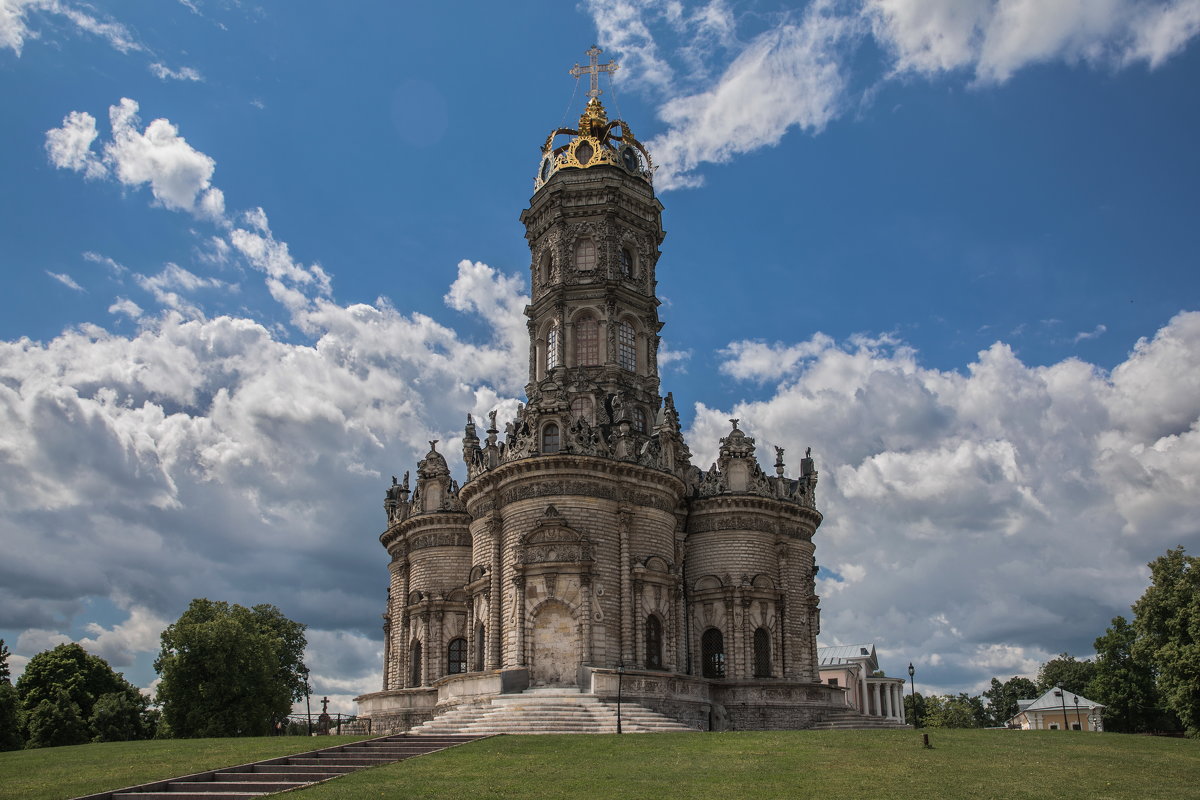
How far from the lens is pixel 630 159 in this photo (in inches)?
2349

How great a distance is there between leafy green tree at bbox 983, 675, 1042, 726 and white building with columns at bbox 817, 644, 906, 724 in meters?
35.9

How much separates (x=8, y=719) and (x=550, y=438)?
33193 millimetres

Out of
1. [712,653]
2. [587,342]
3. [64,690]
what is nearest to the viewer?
[712,653]

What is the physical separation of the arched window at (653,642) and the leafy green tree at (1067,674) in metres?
69.3

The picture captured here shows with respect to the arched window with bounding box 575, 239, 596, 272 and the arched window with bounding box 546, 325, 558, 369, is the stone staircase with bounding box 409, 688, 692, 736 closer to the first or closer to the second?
the arched window with bounding box 546, 325, 558, 369

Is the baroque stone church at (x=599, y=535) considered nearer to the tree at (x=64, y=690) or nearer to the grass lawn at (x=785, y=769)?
the grass lawn at (x=785, y=769)

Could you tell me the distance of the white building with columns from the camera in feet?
281

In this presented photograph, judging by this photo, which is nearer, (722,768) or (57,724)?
(722,768)

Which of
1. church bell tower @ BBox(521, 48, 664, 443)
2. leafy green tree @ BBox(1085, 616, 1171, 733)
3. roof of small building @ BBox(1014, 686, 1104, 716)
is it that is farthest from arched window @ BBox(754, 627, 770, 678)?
roof of small building @ BBox(1014, 686, 1104, 716)

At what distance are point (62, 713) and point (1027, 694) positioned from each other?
10546 cm

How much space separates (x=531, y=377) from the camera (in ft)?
190


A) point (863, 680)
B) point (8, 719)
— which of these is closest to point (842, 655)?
point (863, 680)

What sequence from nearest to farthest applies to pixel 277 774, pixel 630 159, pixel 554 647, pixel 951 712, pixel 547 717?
pixel 277 774 < pixel 547 717 < pixel 554 647 < pixel 630 159 < pixel 951 712

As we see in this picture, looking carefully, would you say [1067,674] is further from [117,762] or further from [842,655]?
[117,762]
